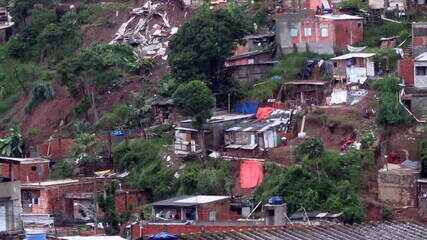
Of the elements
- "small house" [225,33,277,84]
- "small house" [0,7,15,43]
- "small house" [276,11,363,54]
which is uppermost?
"small house" [0,7,15,43]

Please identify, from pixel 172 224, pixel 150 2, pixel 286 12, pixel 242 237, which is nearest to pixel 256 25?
pixel 286 12

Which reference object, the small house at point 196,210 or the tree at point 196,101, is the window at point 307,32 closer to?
the tree at point 196,101

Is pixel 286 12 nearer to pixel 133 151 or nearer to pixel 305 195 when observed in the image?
pixel 133 151

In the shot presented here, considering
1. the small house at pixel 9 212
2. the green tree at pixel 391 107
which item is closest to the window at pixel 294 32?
the green tree at pixel 391 107

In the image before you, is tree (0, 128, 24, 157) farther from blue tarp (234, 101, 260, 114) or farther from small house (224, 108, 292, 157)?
small house (224, 108, 292, 157)

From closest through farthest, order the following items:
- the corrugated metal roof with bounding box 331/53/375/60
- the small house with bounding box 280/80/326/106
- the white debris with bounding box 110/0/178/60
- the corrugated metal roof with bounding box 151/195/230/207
A: the corrugated metal roof with bounding box 151/195/230/207
the corrugated metal roof with bounding box 331/53/375/60
the small house with bounding box 280/80/326/106
the white debris with bounding box 110/0/178/60

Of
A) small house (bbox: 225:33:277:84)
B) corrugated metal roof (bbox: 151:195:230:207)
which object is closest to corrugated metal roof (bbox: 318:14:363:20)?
small house (bbox: 225:33:277:84)
